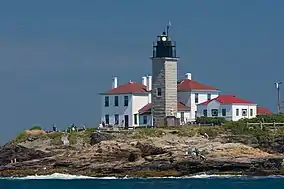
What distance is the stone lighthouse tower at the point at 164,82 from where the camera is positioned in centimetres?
7381

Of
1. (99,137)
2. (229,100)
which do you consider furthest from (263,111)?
(99,137)

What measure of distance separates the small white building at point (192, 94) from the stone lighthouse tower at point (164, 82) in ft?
8.21

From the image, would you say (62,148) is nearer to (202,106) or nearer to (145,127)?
(145,127)

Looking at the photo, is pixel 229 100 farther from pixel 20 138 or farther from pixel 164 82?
pixel 20 138

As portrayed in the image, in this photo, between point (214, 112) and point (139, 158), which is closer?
point (139, 158)

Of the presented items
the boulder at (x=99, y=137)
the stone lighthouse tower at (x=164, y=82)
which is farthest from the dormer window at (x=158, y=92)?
the boulder at (x=99, y=137)

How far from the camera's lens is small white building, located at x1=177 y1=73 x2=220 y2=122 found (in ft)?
251

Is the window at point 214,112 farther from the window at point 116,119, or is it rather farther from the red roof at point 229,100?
the window at point 116,119

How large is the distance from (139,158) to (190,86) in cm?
1511

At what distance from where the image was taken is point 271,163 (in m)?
60.9

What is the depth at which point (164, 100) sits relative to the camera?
2906 inches
